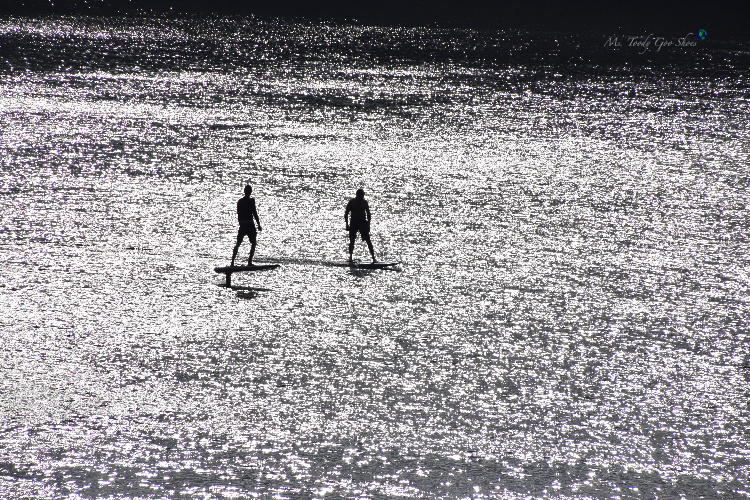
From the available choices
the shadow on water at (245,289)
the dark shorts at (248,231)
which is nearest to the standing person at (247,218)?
the dark shorts at (248,231)

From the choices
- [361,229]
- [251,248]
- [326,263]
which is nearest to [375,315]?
[326,263]

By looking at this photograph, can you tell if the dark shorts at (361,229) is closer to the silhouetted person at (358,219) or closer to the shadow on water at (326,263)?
the silhouetted person at (358,219)

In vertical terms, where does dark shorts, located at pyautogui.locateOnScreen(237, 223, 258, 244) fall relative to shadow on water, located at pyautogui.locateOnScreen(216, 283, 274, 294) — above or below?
above

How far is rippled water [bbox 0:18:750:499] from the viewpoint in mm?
9844

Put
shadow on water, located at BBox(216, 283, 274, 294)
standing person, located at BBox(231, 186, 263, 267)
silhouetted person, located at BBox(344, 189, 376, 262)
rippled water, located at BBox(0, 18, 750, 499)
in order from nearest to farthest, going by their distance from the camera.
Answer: rippled water, located at BBox(0, 18, 750, 499) → shadow on water, located at BBox(216, 283, 274, 294) → standing person, located at BBox(231, 186, 263, 267) → silhouetted person, located at BBox(344, 189, 376, 262)

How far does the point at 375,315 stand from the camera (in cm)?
1429

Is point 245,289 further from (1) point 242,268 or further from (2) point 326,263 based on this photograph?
(2) point 326,263

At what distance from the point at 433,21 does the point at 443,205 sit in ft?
342

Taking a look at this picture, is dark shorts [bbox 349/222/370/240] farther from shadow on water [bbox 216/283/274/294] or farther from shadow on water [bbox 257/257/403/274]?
shadow on water [bbox 216/283/274/294]

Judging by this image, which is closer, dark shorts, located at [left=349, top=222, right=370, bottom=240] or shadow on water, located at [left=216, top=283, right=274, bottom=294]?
shadow on water, located at [left=216, top=283, right=274, bottom=294]

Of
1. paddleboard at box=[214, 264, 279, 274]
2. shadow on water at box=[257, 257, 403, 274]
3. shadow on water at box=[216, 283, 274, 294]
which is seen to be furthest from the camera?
shadow on water at box=[257, 257, 403, 274]

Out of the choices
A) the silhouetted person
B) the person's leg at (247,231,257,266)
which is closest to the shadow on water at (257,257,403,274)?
the silhouetted person

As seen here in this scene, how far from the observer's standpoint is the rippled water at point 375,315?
984cm

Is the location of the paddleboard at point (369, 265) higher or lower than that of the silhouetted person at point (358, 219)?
lower
